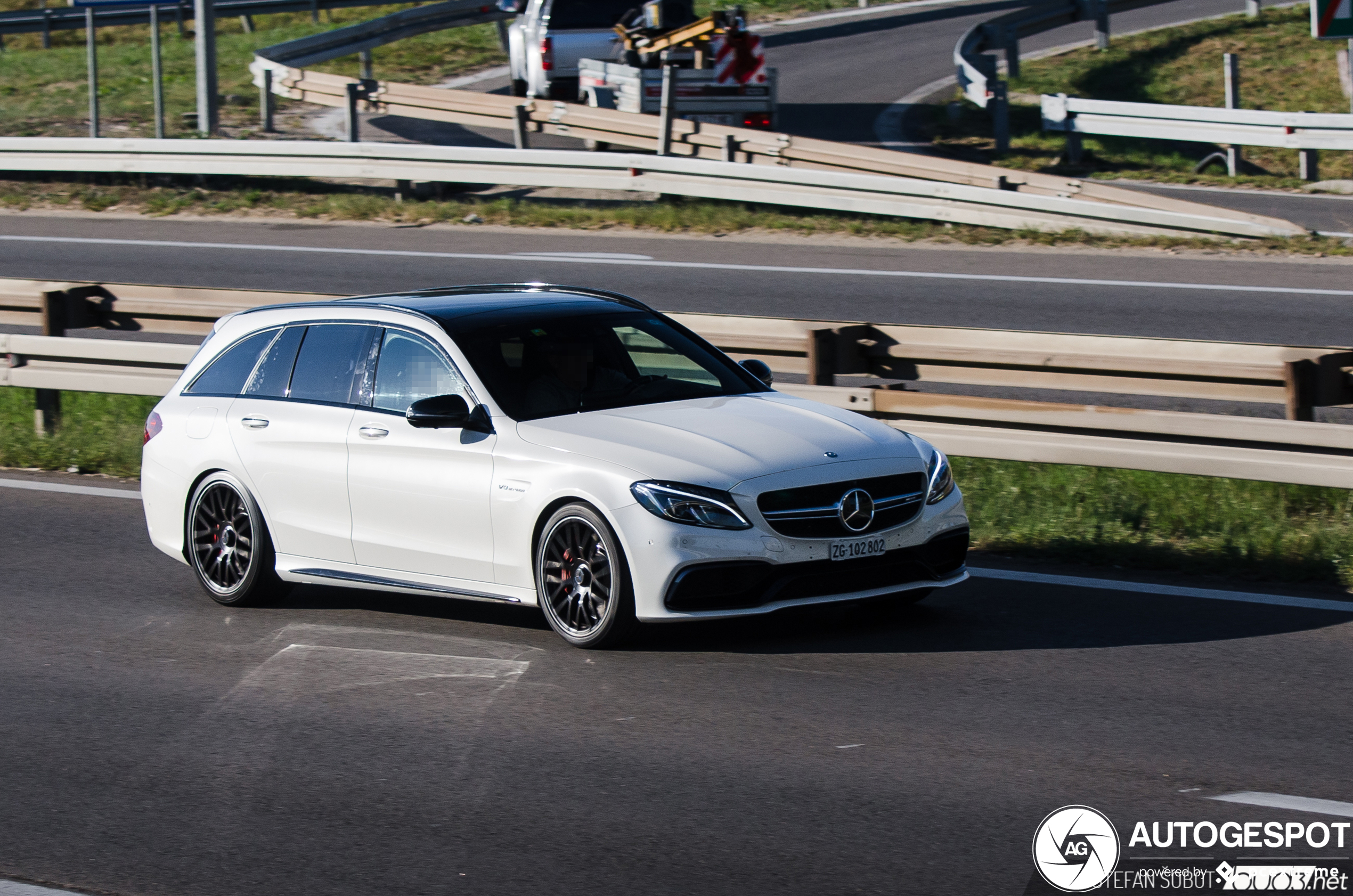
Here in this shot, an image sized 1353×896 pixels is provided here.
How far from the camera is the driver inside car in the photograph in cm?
804

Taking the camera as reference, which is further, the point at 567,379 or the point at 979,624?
the point at 567,379

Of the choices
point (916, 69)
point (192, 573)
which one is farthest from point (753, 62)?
point (192, 573)

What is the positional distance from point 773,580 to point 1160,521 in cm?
336

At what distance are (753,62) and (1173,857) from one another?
2126 centimetres

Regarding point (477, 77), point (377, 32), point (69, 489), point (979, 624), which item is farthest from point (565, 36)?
point (979, 624)

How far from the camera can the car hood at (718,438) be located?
7270mm

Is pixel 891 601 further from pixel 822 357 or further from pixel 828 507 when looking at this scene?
pixel 822 357

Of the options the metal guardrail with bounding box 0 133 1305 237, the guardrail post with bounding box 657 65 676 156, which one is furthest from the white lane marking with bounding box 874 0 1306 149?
the metal guardrail with bounding box 0 133 1305 237

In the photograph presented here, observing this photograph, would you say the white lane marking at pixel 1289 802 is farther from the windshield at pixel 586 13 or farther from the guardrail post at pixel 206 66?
the windshield at pixel 586 13

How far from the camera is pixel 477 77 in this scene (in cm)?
3662

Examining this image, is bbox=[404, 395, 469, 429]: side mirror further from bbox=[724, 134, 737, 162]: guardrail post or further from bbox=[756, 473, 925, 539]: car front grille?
bbox=[724, 134, 737, 162]: guardrail post

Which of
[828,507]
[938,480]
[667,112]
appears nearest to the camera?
[828,507]

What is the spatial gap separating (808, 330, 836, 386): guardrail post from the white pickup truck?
59.1 feet

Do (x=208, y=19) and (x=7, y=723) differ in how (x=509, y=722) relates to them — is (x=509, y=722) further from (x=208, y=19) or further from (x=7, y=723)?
(x=208, y=19)
